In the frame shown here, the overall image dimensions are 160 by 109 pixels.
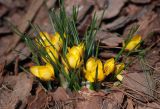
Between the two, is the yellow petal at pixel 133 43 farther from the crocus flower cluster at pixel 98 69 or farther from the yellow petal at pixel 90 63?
the yellow petal at pixel 90 63

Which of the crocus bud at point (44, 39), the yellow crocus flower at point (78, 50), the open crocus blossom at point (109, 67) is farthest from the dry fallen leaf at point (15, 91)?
the open crocus blossom at point (109, 67)

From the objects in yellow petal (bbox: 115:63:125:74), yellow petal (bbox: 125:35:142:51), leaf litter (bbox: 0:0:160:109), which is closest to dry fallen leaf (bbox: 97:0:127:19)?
leaf litter (bbox: 0:0:160:109)

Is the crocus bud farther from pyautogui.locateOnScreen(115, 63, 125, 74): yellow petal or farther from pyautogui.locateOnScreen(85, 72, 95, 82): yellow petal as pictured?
pyautogui.locateOnScreen(115, 63, 125, 74): yellow petal

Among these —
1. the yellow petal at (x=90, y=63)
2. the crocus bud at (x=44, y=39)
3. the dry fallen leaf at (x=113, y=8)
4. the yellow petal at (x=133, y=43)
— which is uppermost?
the dry fallen leaf at (x=113, y=8)

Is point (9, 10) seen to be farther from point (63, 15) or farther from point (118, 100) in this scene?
point (118, 100)

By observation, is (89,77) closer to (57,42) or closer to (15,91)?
(57,42)

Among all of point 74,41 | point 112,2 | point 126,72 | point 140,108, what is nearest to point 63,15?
point 74,41
